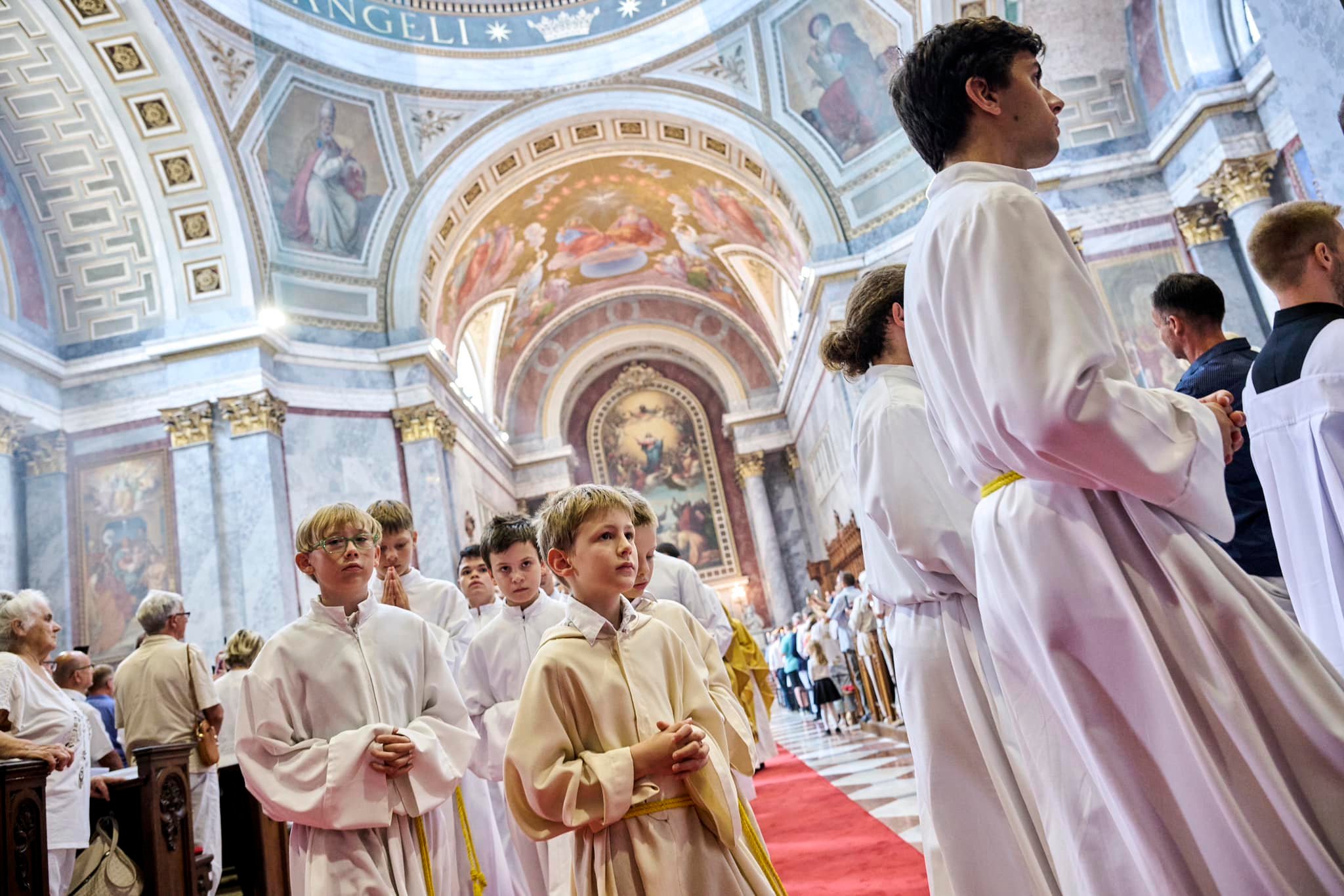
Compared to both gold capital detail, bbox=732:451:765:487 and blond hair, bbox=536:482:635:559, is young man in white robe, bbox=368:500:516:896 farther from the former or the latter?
gold capital detail, bbox=732:451:765:487

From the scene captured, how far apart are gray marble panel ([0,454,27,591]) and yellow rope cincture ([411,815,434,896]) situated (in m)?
10.2

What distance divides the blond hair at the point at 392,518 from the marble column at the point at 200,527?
799 centimetres

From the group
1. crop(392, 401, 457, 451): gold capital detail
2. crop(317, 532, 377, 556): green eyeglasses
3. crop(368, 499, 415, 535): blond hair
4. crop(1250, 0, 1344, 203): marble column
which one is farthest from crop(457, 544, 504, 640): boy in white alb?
crop(392, 401, 457, 451): gold capital detail

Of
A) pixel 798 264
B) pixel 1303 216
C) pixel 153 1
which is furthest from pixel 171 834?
pixel 798 264

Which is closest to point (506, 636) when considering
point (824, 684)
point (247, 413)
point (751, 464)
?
point (824, 684)

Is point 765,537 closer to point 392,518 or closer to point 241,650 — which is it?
point 241,650

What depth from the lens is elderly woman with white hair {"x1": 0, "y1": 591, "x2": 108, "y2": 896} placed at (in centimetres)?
426

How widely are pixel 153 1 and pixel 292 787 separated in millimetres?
11595

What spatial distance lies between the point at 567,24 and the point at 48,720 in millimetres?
12922

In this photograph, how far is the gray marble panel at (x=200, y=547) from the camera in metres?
11.2

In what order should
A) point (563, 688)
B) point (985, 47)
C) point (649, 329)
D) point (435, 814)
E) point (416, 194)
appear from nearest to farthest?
1. point (985, 47)
2. point (563, 688)
3. point (435, 814)
4. point (416, 194)
5. point (649, 329)

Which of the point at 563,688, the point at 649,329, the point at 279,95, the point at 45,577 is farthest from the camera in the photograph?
the point at 649,329

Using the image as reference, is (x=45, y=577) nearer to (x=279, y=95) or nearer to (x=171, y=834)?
(x=279, y=95)

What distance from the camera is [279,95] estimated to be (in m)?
13.0
